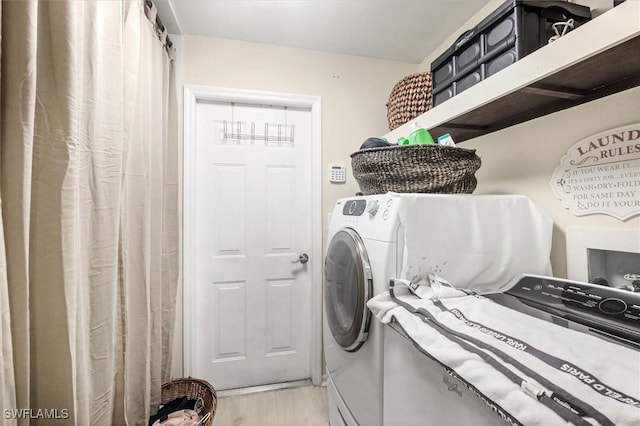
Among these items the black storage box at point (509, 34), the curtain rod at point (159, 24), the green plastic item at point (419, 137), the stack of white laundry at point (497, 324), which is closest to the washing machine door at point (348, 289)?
the stack of white laundry at point (497, 324)

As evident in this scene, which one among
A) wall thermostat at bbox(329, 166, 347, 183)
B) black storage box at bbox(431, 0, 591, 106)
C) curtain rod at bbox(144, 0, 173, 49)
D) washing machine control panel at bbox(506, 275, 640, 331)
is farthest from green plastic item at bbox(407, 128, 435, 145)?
curtain rod at bbox(144, 0, 173, 49)

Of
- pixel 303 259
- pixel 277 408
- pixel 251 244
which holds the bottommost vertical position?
pixel 277 408

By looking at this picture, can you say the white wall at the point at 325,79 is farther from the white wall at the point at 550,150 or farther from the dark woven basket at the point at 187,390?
the dark woven basket at the point at 187,390

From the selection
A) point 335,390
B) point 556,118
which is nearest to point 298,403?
point 335,390

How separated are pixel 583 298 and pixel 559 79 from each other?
725 mm

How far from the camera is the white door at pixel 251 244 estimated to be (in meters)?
1.99

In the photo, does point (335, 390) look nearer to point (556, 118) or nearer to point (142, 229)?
point (142, 229)

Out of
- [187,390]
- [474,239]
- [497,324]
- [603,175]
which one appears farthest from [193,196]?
[603,175]

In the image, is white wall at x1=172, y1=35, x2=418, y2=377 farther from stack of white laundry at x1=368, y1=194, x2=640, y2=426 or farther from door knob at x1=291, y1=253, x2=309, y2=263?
stack of white laundry at x1=368, y1=194, x2=640, y2=426

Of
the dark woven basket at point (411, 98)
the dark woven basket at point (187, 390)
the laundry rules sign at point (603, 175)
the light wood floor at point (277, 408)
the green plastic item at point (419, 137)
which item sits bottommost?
the light wood floor at point (277, 408)

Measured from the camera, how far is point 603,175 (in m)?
1.06

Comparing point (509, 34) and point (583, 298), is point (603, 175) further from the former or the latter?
point (509, 34)

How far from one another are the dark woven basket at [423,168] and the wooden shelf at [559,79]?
25 centimetres

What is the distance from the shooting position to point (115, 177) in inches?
37.9
